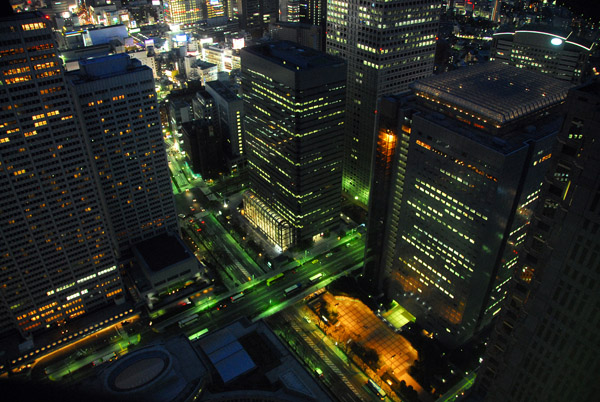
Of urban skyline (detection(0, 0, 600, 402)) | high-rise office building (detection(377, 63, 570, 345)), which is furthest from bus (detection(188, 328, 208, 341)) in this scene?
high-rise office building (detection(377, 63, 570, 345))

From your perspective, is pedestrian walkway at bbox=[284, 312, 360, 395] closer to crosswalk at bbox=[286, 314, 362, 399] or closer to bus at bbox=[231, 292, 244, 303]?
crosswalk at bbox=[286, 314, 362, 399]

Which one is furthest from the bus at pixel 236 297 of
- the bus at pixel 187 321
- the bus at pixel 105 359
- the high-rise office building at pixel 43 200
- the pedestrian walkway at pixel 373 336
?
the bus at pixel 105 359

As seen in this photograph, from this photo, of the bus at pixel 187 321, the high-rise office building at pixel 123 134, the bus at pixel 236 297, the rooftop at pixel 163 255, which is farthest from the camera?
the bus at pixel 236 297

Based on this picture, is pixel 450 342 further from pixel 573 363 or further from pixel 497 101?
pixel 573 363

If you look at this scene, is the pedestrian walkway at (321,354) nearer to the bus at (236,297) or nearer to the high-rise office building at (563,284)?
the bus at (236,297)

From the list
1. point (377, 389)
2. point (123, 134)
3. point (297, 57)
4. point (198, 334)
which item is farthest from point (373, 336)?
point (123, 134)

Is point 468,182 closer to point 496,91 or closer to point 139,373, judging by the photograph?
point 496,91

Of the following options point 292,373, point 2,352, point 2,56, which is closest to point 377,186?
point 292,373
